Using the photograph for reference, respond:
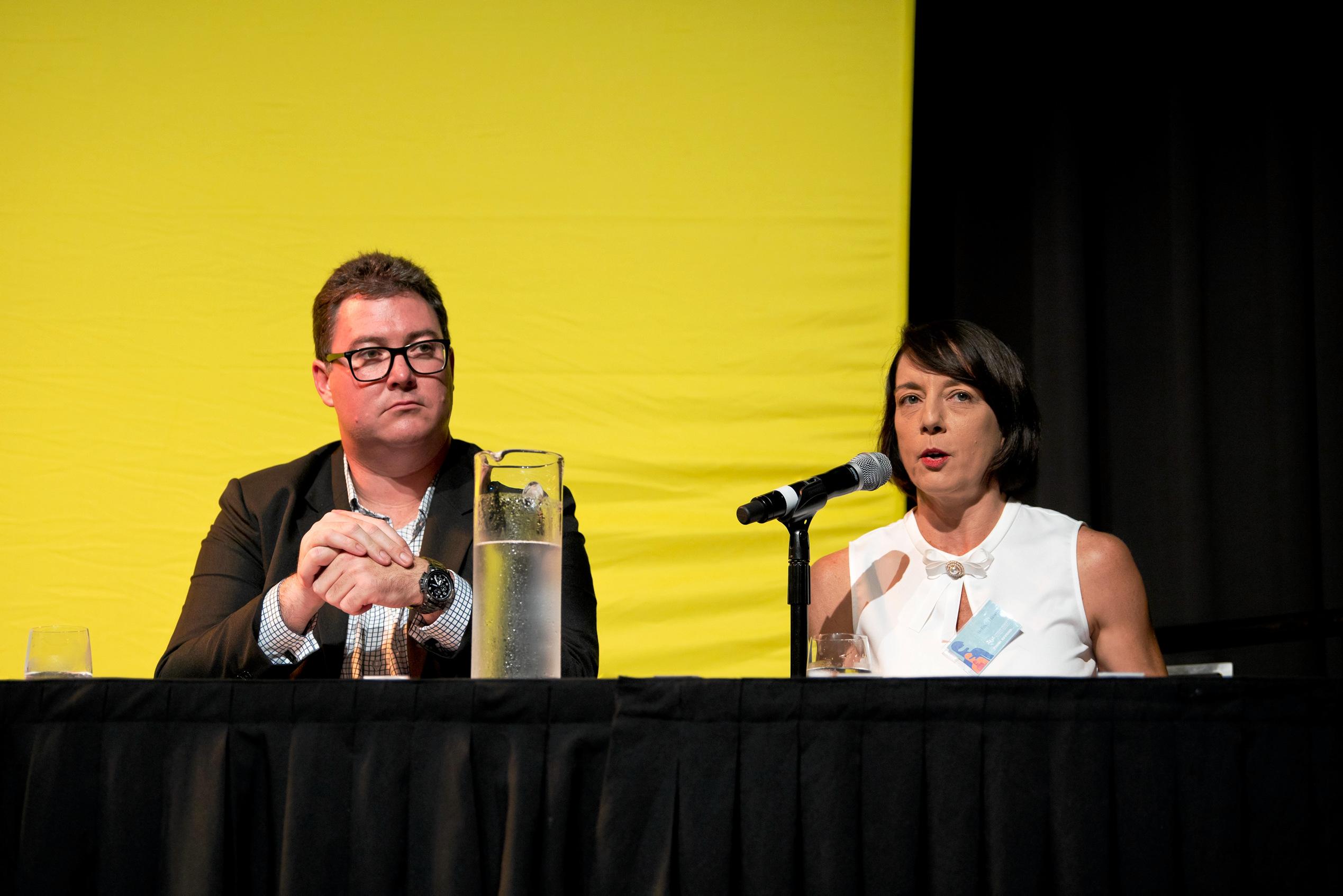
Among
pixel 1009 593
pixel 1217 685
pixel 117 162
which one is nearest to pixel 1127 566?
pixel 1009 593

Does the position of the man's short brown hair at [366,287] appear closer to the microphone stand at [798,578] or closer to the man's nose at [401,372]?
the man's nose at [401,372]

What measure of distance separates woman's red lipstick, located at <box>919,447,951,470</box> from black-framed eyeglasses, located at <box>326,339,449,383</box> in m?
0.79

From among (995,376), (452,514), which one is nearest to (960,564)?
(995,376)

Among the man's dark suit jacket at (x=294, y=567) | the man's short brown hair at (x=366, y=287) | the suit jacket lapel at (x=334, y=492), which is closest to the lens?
the man's dark suit jacket at (x=294, y=567)

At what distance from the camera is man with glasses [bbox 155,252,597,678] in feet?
4.43

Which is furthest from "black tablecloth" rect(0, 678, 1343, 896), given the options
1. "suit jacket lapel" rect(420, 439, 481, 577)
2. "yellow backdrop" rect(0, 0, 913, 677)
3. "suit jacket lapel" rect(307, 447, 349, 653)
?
"yellow backdrop" rect(0, 0, 913, 677)

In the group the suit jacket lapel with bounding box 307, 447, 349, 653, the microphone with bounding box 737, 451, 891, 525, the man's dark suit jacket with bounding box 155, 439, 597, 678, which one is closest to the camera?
the microphone with bounding box 737, 451, 891, 525

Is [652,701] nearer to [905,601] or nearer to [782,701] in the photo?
[782,701]

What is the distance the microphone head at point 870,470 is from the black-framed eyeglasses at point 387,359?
2.27ft

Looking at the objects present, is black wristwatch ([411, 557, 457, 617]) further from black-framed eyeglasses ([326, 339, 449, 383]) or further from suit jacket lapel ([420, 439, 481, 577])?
black-framed eyeglasses ([326, 339, 449, 383])

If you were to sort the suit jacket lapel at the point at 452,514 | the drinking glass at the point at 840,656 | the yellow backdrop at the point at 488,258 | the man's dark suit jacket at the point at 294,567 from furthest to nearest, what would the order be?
the yellow backdrop at the point at 488,258 → the suit jacket lapel at the point at 452,514 → the man's dark suit jacket at the point at 294,567 → the drinking glass at the point at 840,656

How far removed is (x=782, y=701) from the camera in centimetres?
95

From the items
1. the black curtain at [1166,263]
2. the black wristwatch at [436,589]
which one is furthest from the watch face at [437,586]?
the black curtain at [1166,263]

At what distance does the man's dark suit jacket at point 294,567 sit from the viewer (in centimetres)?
138
